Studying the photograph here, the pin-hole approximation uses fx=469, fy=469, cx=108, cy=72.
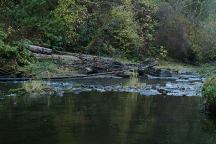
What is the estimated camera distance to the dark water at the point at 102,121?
14.0m

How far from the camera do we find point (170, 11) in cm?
5606

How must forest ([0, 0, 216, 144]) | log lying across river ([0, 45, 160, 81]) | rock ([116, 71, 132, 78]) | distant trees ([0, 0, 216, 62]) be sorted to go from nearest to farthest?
forest ([0, 0, 216, 144]), log lying across river ([0, 45, 160, 81]), rock ([116, 71, 132, 78]), distant trees ([0, 0, 216, 62])

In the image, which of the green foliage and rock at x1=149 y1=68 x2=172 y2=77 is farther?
rock at x1=149 y1=68 x2=172 y2=77

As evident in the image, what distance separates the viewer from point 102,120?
55.8 ft

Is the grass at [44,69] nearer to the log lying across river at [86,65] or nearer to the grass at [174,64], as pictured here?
the log lying across river at [86,65]

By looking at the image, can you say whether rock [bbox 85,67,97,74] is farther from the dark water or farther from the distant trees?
the dark water

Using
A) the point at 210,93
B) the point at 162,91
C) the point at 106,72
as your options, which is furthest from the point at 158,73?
the point at 210,93

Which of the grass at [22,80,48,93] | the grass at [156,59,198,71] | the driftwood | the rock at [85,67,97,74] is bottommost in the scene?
the grass at [22,80,48,93]

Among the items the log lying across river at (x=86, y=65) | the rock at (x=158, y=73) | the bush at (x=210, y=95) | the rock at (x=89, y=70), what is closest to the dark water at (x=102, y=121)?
the bush at (x=210, y=95)

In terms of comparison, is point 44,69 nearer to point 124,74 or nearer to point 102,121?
point 124,74

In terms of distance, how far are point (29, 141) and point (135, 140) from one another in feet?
10.1

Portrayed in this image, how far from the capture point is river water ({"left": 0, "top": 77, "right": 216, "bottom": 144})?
46.1 feet

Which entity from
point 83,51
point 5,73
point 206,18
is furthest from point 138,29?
point 5,73

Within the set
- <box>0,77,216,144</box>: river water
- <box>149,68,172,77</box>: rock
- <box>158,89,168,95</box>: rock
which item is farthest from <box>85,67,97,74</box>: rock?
<box>0,77,216,144</box>: river water
